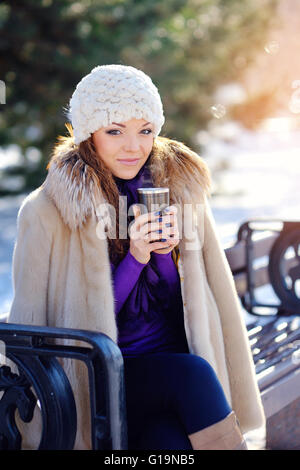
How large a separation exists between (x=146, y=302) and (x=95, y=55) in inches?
291

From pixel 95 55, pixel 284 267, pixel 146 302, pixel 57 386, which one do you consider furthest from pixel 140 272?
pixel 95 55

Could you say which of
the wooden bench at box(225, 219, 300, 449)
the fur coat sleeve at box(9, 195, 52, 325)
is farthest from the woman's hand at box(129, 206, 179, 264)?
the wooden bench at box(225, 219, 300, 449)

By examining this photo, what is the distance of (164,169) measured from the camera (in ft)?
8.59

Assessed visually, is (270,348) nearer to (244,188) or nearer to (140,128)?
(140,128)

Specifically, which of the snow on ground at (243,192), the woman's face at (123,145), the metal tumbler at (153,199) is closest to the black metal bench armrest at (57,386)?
the metal tumbler at (153,199)

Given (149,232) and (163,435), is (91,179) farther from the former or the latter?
(163,435)

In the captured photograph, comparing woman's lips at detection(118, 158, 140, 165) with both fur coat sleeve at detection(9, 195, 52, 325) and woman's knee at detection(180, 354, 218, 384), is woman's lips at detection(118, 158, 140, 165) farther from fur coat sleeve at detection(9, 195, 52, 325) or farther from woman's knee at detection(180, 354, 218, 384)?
woman's knee at detection(180, 354, 218, 384)

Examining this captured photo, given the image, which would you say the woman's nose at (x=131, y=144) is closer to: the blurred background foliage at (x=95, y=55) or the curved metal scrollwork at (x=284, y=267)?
the curved metal scrollwork at (x=284, y=267)

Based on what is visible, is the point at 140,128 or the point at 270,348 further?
the point at 270,348

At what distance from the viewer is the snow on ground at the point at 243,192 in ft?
29.8

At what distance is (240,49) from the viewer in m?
13.3

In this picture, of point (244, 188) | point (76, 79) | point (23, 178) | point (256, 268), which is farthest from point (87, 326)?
point (244, 188)

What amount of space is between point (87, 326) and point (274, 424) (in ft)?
4.42

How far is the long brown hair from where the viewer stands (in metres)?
2.47
